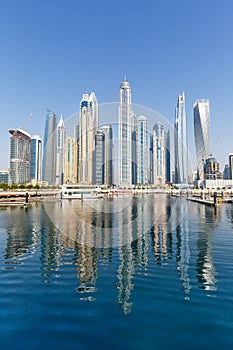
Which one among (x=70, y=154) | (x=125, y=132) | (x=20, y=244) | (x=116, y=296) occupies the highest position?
(x=125, y=132)

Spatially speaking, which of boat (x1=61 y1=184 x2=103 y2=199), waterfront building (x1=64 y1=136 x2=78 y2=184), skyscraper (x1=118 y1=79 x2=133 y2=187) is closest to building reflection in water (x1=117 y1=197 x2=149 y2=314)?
skyscraper (x1=118 y1=79 x2=133 y2=187)

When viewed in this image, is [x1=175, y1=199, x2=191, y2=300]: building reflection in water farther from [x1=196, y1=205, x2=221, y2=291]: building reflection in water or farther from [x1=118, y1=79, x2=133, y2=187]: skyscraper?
[x1=118, y1=79, x2=133, y2=187]: skyscraper

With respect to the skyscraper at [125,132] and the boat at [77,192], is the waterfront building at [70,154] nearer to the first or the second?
the boat at [77,192]

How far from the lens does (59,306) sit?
12.3m

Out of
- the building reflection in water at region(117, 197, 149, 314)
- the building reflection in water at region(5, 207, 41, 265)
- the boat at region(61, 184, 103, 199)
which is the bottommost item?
the building reflection in water at region(5, 207, 41, 265)

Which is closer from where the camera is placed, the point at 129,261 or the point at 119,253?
the point at 129,261

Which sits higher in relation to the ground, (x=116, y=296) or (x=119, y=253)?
(x=116, y=296)

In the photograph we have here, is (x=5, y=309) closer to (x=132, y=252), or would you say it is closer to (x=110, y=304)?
(x=110, y=304)

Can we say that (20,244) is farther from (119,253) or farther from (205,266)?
(205,266)

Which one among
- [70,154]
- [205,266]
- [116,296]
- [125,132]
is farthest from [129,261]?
[70,154]

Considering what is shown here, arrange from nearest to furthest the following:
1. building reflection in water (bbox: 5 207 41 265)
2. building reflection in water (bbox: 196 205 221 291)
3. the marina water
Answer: the marina water, building reflection in water (bbox: 196 205 221 291), building reflection in water (bbox: 5 207 41 265)

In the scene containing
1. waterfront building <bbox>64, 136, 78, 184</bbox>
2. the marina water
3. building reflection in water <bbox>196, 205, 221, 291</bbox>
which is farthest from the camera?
waterfront building <bbox>64, 136, 78, 184</bbox>

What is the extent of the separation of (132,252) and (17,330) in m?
14.1

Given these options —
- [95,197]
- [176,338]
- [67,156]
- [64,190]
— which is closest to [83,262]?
[176,338]
